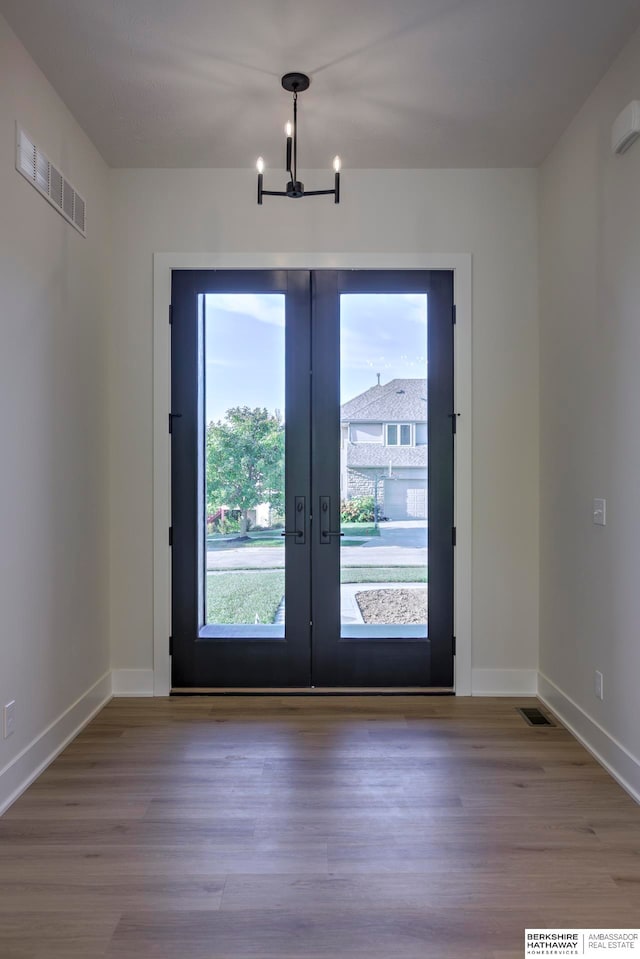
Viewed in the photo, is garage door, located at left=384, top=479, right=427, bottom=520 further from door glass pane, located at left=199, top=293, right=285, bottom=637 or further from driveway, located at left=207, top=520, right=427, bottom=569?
door glass pane, located at left=199, top=293, right=285, bottom=637

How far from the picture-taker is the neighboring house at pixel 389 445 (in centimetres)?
366

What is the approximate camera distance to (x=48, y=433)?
111 inches

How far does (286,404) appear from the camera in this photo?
3.66 m

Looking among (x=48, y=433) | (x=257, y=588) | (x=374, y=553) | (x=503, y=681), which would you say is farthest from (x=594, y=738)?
(x=48, y=433)

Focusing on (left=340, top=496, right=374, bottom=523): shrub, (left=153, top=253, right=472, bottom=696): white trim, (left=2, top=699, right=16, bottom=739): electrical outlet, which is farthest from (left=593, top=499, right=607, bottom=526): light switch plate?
(left=2, top=699, right=16, bottom=739): electrical outlet

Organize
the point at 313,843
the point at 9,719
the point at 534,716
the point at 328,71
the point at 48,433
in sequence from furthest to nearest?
1. the point at 534,716
2. the point at 48,433
3. the point at 328,71
4. the point at 9,719
5. the point at 313,843

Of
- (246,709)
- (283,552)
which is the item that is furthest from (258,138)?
(246,709)

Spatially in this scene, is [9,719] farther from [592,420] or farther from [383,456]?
[592,420]

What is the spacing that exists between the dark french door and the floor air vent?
1.59ft

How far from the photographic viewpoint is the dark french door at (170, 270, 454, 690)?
11.9 ft

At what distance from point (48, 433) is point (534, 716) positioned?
2.90 meters

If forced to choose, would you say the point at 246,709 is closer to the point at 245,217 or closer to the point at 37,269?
the point at 37,269

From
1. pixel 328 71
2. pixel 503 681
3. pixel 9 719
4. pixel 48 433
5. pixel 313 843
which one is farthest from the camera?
pixel 503 681

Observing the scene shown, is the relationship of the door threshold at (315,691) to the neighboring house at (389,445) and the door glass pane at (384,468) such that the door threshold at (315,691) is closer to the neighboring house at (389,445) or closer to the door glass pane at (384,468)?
the door glass pane at (384,468)
